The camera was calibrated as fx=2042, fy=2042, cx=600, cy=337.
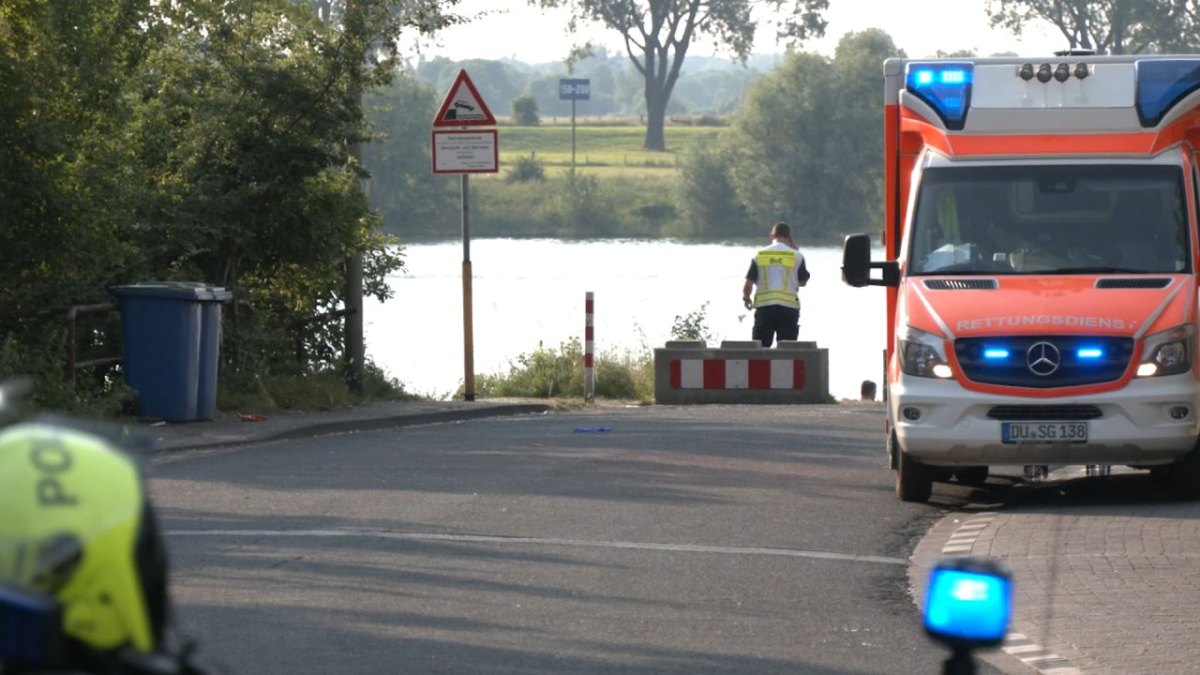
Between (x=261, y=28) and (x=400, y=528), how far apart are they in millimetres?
9429

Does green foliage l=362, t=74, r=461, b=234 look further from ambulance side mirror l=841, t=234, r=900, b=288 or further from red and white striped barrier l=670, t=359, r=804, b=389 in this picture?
ambulance side mirror l=841, t=234, r=900, b=288

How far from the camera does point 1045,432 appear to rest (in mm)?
11633

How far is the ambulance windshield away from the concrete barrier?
944 cm

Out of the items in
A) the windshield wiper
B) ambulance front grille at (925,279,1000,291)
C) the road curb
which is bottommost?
the road curb

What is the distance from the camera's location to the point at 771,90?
73.2 m

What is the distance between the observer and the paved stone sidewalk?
7.50 meters

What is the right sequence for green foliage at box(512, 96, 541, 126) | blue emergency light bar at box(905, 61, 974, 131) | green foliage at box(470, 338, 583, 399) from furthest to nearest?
1. green foliage at box(512, 96, 541, 126)
2. green foliage at box(470, 338, 583, 399)
3. blue emergency light bar at box(905, 61, 974, 131)

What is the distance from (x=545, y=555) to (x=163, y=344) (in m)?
7.00

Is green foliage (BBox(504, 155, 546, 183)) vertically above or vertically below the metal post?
above

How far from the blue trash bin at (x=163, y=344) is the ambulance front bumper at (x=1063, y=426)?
6.58 metres

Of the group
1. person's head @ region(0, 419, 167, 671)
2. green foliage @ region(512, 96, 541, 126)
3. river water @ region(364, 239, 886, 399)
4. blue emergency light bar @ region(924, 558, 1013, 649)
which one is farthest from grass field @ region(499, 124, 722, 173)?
person's head @ region(0, 419, 167, 671)

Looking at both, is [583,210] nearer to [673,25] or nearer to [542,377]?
[673,25]

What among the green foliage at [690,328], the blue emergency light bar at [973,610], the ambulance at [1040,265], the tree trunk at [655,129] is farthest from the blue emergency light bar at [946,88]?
the tree trunk at [655,129]

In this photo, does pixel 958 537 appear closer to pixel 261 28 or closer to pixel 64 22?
pixel 64 22
